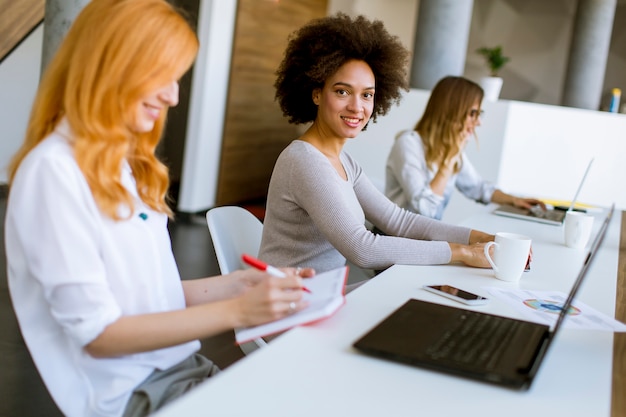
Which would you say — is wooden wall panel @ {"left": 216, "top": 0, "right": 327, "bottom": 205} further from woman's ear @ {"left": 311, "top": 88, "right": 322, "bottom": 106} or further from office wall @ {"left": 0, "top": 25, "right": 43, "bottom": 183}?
woman's ear @ {"left": 311, "top": 88, "right": 322, "bottom": 106}

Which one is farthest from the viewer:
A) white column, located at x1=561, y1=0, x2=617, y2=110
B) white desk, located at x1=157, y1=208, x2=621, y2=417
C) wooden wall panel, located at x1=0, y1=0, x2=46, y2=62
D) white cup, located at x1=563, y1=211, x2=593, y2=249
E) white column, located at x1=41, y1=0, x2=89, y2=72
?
white column, located at x1=561, y1=0, x2=617, y2=110

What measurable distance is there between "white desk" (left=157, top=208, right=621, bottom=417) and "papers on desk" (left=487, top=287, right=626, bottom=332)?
0.19ft

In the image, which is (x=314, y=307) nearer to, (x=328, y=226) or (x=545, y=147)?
(x=328, y=226)

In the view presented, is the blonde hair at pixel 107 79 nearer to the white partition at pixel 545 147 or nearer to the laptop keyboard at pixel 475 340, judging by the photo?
the laptop keyboard at pixel 475 340

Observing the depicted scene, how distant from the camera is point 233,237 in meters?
2.03

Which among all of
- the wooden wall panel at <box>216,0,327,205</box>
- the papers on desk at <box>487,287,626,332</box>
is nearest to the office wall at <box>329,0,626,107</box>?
the wooden wall panel at <box>216,0,327,205</box>

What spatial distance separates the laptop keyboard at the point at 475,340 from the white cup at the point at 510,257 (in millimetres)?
430

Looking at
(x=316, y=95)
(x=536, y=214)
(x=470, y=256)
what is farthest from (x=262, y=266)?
(x=536, y=214)

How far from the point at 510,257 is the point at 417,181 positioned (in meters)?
1.43

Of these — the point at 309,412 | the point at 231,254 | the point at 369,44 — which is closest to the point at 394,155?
the point at 369,44

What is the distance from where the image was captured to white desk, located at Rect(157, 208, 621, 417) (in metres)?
0.98

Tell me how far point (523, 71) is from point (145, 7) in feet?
33.3

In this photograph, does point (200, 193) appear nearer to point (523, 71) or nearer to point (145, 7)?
point (145, 7)

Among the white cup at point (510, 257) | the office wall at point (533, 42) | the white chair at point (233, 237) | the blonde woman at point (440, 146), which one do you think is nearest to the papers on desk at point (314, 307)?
the white chair at point (233, 237)
